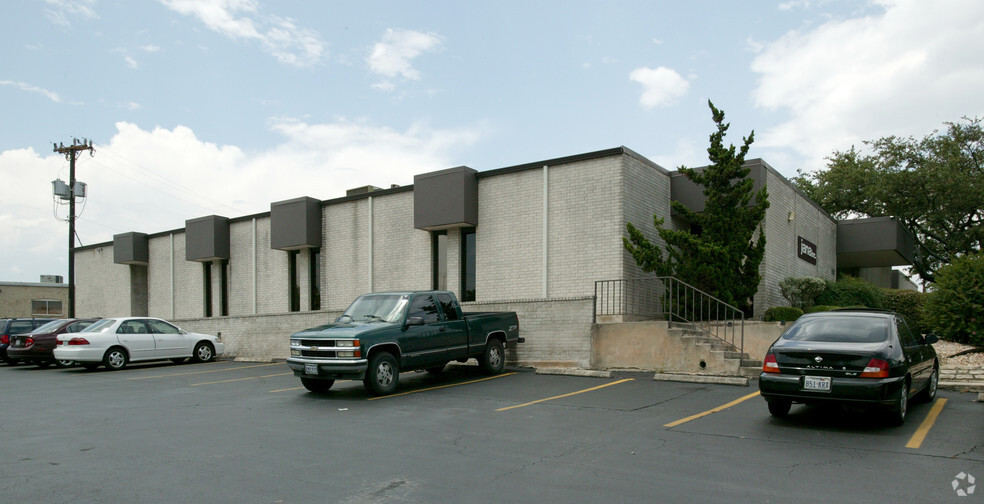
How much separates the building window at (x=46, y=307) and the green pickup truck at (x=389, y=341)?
44.1m

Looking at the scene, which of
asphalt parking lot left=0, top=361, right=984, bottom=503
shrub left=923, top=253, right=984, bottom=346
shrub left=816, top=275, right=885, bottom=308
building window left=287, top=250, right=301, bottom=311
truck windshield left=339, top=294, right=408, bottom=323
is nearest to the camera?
asphalt parking lot left=0, top=361, right=984, bottom=503

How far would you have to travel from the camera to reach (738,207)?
16.6m

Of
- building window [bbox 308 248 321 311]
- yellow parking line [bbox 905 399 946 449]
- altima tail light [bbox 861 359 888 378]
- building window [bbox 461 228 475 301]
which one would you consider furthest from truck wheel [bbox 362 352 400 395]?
building window [bbox 308 248 321 311]

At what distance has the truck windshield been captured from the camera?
12.7m

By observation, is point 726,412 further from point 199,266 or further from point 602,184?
point 199,266

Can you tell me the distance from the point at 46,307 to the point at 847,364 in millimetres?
53047

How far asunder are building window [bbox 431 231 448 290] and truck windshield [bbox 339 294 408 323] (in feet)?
21.9

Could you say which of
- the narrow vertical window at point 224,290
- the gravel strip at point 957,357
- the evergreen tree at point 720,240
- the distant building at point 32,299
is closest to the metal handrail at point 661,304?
the evergreen tree at point 720,240

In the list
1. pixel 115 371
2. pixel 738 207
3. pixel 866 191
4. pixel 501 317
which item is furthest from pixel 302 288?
pixel 866 191

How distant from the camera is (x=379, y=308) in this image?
1307 cm

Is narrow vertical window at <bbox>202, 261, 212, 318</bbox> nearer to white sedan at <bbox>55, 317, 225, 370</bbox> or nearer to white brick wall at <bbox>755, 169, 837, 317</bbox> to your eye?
white sedan at <bbox>55, 317, 225, 370</bbox>

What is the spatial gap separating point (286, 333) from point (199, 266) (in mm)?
9383

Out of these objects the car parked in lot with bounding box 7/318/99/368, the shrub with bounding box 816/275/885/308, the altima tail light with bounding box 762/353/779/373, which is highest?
the shrub with bounding box 816/275/885/308

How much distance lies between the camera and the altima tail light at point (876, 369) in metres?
8.12
